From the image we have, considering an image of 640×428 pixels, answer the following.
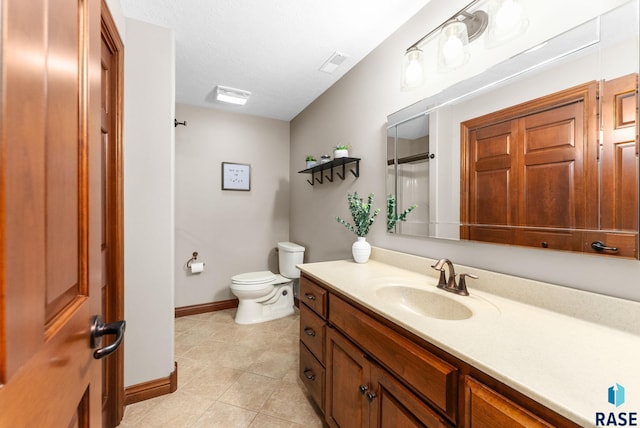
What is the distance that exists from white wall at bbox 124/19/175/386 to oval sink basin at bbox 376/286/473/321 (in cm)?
140

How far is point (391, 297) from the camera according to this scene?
4.30 feet

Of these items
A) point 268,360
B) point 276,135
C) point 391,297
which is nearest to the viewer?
point 391,297

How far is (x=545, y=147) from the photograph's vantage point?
102cm

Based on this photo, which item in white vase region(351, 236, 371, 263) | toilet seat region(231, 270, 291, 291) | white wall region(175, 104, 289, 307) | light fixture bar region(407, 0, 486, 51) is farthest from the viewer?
white wall region(175, 104, 289, 307)

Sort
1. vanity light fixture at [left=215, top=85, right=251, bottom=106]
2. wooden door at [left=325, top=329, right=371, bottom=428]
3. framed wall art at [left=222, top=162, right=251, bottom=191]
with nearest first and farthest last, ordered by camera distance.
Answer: wooden door at [left=325, top=329, right=371, bottom=428], vanity light fixture at [left=215, top=85, right=251, bottom=106], framed wall art at [left=222, top=162, right=251, bottom=191]

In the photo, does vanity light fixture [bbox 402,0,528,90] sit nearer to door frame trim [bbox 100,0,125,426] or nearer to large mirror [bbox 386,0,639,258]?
large mirror [bbox 386,0,639,258]

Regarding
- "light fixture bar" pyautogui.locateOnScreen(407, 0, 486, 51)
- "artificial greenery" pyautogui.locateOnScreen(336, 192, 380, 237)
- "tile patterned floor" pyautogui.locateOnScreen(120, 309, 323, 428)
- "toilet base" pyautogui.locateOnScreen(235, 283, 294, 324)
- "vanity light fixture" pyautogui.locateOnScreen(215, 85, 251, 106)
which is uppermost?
"vanity light fixture" pyautogui.locateOnScreen(215, 85, 251, 106)

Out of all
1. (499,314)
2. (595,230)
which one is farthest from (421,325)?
(595,230)

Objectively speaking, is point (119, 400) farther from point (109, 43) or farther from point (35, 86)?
point (109, 43)

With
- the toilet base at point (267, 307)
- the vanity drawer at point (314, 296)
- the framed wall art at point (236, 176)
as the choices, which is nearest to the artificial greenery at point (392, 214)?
the vanity drawer at point (314, 296)

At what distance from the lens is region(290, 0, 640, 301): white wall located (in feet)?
3.10

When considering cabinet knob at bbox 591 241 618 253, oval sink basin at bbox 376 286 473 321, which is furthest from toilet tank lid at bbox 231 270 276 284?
cabinet knob at bbox 591 241 618 253

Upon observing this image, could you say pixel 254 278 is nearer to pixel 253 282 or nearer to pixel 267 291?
pixel 253 282

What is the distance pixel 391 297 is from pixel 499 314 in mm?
477
